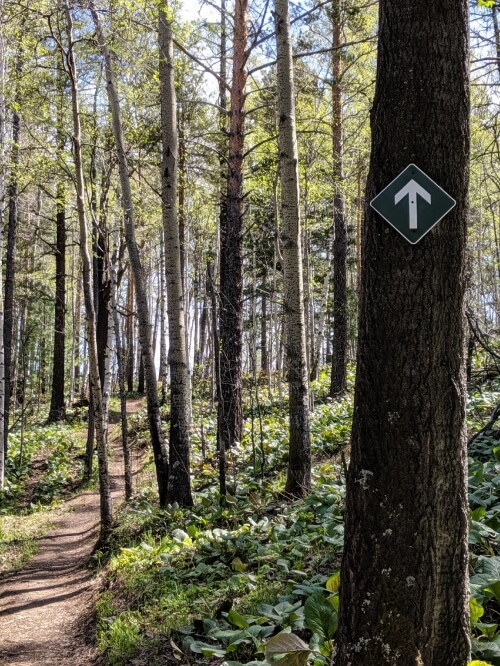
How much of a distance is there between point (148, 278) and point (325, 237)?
27.8ft

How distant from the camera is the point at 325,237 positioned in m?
22.2

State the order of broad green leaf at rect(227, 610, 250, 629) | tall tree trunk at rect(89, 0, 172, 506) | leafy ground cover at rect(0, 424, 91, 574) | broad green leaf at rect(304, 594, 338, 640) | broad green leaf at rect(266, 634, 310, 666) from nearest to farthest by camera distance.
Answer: broad green leaf at rect(266, 634, 310, 666) → broad green leaf at rect(304, 594, 338, 640) → broad green leaf at rect(227, 610, 250, 629) → tall tree trunk at rect(89, 0, 172, 506) → leafy ground cover at rect(0, 424, 91, 574)

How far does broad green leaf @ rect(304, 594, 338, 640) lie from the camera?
282 centimetres

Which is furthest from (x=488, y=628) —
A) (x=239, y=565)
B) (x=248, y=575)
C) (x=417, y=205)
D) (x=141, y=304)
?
(x=141, y=304)

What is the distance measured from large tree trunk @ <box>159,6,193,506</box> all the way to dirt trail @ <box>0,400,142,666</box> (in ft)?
5.21

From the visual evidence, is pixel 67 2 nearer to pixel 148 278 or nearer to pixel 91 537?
pixel 91 537

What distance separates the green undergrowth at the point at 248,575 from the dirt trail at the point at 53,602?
31 centimetres

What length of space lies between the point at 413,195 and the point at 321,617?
2.21 m

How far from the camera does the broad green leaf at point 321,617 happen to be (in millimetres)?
2816

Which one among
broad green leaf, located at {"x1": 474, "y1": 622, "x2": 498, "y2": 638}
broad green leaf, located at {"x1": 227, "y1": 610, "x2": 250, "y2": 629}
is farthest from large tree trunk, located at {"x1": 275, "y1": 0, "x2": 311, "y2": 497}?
broad green leaf, located at {"x1": 474, "y1": 622, "x2": 498, "y2": 638}

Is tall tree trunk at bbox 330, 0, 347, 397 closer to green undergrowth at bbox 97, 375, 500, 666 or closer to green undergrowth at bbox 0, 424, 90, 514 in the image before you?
green undergrowth at bbox 97, 375, 500, 666

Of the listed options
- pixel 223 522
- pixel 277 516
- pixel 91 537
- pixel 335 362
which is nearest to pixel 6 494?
pixel 91 537

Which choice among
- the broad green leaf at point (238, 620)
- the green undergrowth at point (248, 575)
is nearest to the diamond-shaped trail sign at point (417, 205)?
the green undergrowth at point (248, 575)

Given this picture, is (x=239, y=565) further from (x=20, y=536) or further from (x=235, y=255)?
(x=235, y=255)
